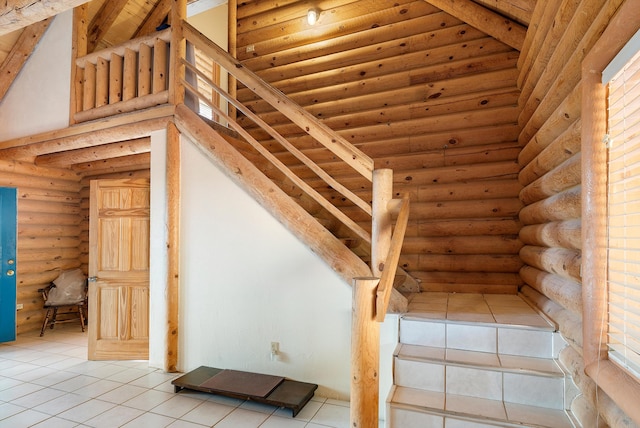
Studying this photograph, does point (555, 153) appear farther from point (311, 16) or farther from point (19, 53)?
point (19, 53)

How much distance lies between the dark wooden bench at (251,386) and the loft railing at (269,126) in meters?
0.98

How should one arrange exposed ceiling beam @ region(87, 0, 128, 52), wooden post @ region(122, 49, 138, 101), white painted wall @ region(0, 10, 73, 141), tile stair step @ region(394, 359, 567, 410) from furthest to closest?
exposed ceiling beam @ region(87, 0, 128, 52)
white painted wall @ region(0, 10, 73, 141)
wooden post @ region(122, 49, 138, 101)
tile stair step @ region(394, 359, 567, 410)

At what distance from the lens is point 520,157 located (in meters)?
3.55

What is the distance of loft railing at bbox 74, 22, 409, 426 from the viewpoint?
2.02 meters

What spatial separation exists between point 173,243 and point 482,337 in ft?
9.87

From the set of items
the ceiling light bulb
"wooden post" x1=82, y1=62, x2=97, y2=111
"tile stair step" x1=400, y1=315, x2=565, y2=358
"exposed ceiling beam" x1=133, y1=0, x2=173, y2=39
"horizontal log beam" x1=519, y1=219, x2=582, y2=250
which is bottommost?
"tile stair step" x1=400, y1=315, x2=565, y2=358

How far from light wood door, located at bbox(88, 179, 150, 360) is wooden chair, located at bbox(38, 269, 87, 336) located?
5.01ft

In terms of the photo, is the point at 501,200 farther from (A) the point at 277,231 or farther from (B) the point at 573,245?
(A) the point at 277,231

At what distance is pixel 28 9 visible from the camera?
245cm

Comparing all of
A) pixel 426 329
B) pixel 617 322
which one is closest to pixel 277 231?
pixel 426 329

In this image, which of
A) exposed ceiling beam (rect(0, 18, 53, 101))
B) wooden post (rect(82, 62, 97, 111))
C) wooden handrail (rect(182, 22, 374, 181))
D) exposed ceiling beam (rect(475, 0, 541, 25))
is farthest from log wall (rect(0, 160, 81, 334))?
exposed ceiling beam (rect(475, 0, 541, 25))

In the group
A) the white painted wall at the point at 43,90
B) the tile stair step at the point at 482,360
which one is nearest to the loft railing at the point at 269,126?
the white painted wall at the point at 43,90

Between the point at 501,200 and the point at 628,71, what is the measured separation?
2.44 m

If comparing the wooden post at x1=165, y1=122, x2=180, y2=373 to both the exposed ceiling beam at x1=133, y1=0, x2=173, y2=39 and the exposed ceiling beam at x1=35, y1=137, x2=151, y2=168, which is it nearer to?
the exposed ceiling beam at x1=35, y1=137, x2=151, y2=168
